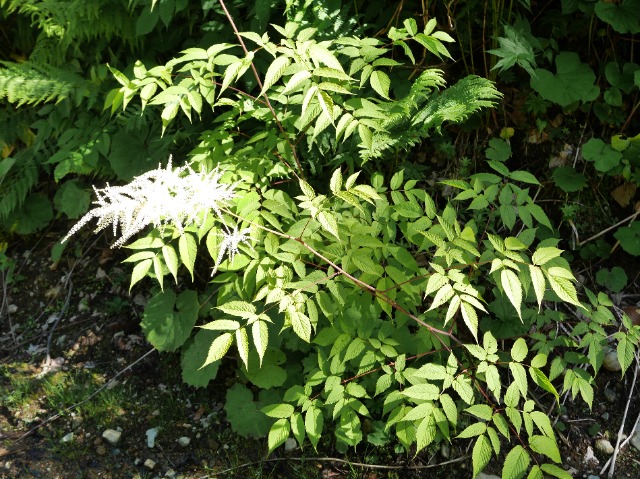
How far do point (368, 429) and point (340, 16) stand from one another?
1.84 meters

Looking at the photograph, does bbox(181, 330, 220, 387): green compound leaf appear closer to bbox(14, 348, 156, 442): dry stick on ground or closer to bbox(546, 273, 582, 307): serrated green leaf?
bbox(14, 348, 156, 442): dry stick on ground

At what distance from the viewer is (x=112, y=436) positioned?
2.79m

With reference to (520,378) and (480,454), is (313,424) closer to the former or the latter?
(480,454)

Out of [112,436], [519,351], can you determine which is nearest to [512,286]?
[519,351]

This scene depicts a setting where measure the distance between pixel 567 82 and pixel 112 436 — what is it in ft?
8.89

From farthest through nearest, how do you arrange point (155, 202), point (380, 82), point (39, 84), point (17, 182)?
point (17, 182) < point (39, 84) < point (380, 82) < point (155, 202)

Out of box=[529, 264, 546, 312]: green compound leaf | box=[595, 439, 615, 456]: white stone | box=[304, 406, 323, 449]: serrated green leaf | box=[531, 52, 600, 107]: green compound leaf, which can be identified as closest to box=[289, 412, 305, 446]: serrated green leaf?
box=[304, 406, 323, 449]: serrated green leaf

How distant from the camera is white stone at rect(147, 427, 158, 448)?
9.04 feet

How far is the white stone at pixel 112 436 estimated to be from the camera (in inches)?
109

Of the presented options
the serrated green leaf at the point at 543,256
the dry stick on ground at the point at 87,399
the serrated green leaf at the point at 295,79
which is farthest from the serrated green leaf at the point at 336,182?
the dry stick on ground at the point at 87,399

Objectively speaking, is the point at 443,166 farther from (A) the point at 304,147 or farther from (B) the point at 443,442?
(B) the point at 443,442

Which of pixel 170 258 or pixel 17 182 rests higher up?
pixel 170 258

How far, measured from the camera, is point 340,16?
2705 mm

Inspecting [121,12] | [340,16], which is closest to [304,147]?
[340,16]
